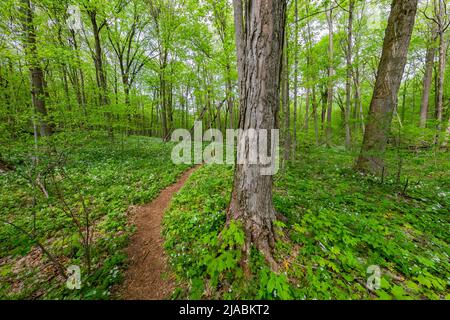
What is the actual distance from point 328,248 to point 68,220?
5436mm

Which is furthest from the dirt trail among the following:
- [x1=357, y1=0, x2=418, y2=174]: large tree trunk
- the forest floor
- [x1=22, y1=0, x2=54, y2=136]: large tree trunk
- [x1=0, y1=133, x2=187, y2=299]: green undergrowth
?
[x1=22, y1=0, x2=54, y2=136]: large tree trunk

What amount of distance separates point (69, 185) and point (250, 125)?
21.7ft

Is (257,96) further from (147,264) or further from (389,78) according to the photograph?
(389,78)

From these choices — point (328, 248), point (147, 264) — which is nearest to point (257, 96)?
point (328, 248)

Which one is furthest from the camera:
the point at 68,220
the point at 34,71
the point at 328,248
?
the point at 34,71

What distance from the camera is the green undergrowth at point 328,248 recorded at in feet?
6.42

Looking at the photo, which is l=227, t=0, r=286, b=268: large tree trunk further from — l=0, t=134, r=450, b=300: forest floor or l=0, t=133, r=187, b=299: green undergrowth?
l=0, t=133, r=187, b=299: green undergrowth

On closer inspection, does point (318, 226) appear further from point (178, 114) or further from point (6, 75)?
point (178, 114)

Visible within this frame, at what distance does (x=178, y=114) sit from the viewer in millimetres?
26281

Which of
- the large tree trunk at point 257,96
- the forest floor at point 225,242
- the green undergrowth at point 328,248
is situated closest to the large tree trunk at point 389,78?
the forest floor at point 225,242

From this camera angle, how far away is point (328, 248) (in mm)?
2389

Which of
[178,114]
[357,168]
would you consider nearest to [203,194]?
[357,168]

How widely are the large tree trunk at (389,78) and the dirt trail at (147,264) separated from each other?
5.96 metres
